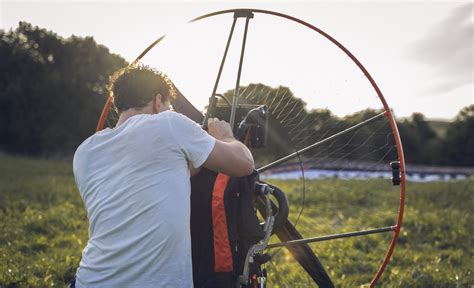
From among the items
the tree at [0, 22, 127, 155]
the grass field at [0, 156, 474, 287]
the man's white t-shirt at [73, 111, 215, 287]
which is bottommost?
the grass field at [0, 156, 474, 287]

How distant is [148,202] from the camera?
319 centimetres

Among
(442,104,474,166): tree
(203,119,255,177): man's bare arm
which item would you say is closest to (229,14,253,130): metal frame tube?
(203,119,255,177): man's bare arm

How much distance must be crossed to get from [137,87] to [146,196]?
604mm

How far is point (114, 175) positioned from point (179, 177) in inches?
12.7

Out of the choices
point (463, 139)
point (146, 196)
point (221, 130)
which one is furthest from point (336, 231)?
point (146, 196)

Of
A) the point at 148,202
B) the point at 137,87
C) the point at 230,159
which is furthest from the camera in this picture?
the point at 137,87

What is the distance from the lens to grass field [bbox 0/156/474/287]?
20.7 ft

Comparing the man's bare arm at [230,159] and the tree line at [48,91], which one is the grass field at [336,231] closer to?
the man's bare arm at [230,159]

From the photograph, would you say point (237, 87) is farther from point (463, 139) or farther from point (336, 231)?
point (463, 139)

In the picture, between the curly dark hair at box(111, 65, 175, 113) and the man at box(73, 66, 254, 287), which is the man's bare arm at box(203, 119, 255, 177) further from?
the curly dark hair at box(111, 65, 175, 113)

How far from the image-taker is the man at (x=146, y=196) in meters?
3.20

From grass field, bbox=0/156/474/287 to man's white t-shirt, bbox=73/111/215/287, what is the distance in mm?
2815

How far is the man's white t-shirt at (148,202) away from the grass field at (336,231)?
282cm

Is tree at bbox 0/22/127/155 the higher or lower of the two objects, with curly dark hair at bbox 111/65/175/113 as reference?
higher
